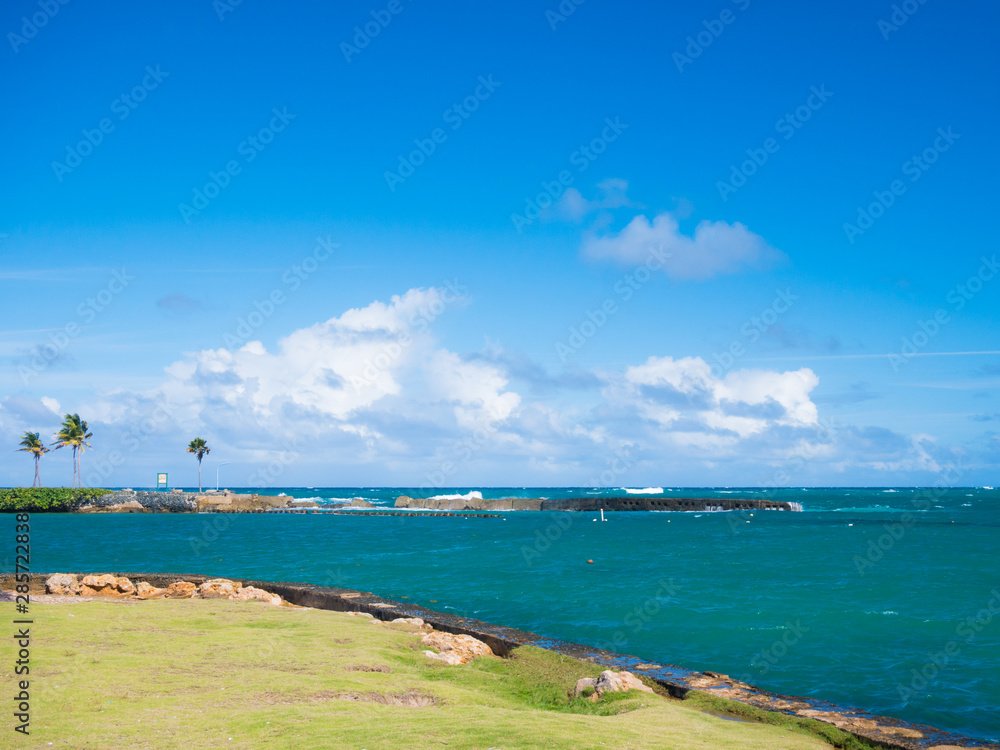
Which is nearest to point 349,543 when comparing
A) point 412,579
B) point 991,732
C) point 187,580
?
point 412,579

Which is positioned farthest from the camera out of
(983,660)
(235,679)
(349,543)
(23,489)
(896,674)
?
(23,489)

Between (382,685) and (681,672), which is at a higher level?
(382,685)

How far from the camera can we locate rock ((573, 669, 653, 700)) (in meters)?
12.5

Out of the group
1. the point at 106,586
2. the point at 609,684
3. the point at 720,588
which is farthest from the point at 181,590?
the point at 720,588

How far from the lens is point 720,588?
30.1 m

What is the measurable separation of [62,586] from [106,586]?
4.30ft

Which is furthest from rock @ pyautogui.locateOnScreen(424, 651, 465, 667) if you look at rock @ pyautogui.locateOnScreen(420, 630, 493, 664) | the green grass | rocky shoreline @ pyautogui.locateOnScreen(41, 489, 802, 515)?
rocky shoreline @ pyautogui.locateOnScreen(41, 489, 802, 515)

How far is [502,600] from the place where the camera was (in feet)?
89.0

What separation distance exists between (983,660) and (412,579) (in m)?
23.6

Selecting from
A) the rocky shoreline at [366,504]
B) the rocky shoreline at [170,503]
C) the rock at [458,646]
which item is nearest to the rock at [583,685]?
the rock at [458,646]

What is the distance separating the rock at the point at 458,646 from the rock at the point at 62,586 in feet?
45.0

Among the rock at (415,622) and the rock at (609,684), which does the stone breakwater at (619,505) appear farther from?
the rock at (609,684)

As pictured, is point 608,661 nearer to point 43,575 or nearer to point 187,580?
point 187,580

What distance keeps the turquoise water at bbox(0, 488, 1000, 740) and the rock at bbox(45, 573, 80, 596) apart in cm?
1144
